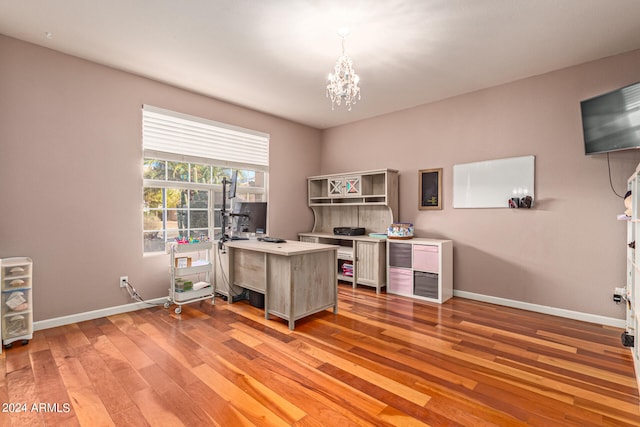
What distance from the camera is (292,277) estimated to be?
3.04 m

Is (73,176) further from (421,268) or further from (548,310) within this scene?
(548,310)

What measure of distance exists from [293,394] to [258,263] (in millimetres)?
1773

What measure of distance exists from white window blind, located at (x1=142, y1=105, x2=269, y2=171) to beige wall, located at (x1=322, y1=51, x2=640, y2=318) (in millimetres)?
2407

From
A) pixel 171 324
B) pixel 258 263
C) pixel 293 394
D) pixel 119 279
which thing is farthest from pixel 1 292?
pixel 293 394

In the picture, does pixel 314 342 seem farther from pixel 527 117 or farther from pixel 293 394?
pixel 527 117

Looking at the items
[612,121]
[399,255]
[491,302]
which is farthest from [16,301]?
[612,121]

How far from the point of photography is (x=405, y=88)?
3939 mm

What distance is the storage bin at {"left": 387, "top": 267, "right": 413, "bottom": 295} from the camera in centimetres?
421

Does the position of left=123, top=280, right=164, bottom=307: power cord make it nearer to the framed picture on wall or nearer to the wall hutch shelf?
the wall hutch shelf

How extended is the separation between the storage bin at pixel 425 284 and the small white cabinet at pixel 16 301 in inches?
161

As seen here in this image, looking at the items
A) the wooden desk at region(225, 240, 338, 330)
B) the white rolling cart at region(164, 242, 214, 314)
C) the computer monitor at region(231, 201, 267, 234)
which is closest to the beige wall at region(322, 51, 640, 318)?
the wooden desk at region(225, 240, 338, 330)

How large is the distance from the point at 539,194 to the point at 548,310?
132 centimetres

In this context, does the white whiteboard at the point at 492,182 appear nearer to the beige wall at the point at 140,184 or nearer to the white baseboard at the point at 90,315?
the beige wall at the point at 140,184

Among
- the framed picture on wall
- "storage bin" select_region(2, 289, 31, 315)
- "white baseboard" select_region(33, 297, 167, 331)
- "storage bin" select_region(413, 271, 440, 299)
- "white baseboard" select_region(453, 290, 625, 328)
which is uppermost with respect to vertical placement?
the framed picture on wall
